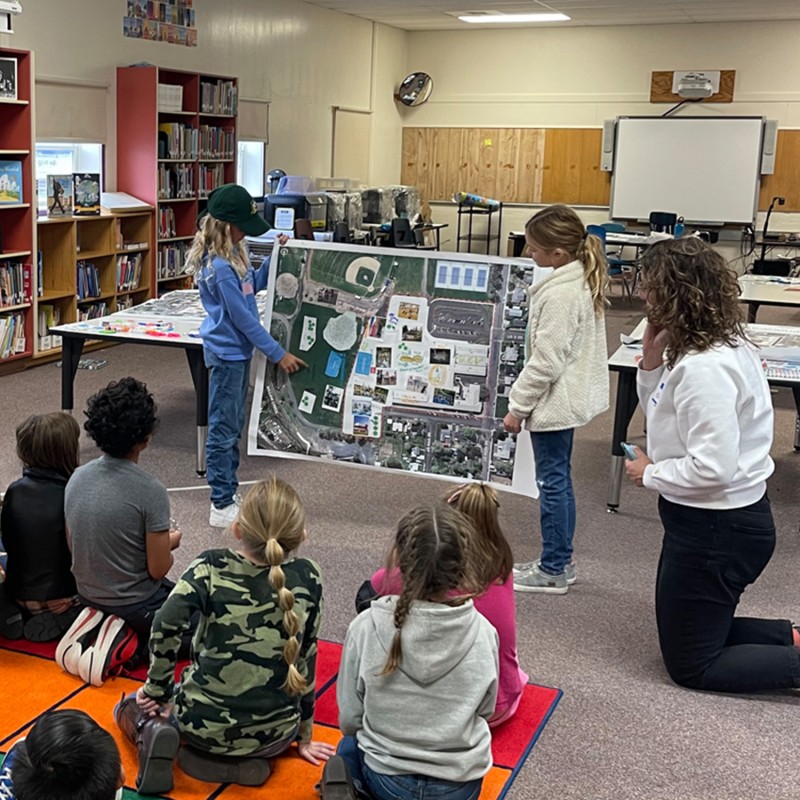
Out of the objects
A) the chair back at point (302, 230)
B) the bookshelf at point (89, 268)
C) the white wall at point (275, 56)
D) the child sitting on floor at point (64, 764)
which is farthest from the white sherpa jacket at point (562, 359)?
the white wall at point (275, 56)

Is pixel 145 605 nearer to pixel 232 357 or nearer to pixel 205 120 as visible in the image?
pixel 232 357

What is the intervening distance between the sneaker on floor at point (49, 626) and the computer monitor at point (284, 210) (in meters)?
4.69

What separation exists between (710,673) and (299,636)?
1256 millimetres

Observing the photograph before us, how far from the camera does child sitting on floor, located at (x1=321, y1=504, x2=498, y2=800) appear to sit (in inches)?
80.2

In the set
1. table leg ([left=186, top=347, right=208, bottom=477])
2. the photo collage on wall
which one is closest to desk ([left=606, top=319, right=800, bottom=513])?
table leg ([left=186, top=347, right=208, bottom=477])

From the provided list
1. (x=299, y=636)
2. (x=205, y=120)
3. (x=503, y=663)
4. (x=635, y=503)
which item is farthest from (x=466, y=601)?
(x=205, y=120)

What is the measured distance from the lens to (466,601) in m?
2.07

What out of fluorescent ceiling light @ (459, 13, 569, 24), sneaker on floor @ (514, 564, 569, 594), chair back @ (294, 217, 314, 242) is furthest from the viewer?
fluorescent ceiling light @ (459, 13, 569, 24)

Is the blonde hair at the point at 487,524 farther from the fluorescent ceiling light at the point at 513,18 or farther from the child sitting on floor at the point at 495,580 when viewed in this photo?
the fluorescent ceiling light at the point at 513,18

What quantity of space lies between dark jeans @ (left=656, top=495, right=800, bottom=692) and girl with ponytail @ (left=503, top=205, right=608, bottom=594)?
642mm

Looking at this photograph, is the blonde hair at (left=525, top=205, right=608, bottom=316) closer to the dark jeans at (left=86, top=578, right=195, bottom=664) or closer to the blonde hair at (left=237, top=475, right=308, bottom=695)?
the blonde hair at (left=237, top=475, right=308, bottom=695)

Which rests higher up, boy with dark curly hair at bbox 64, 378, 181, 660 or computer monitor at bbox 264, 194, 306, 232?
computer monitor at bbox 264, 194, 306, 232

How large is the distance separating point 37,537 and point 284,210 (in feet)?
16.2

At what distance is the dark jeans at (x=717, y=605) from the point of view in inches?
109
